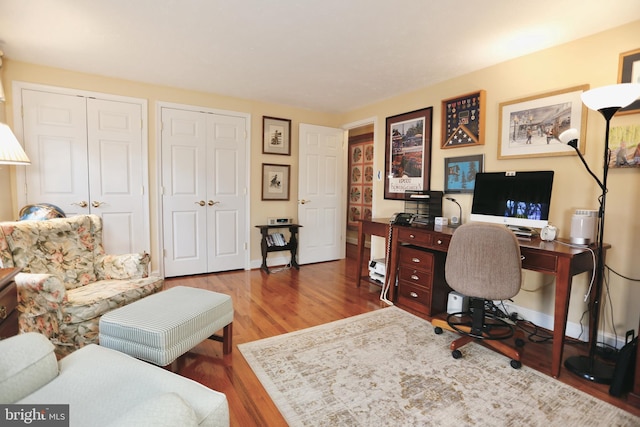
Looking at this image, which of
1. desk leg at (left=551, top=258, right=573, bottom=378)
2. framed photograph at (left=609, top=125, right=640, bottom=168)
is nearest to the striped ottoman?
desk leg at (left=551, top=258, right=573, bottom=378)

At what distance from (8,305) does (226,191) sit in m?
2.85

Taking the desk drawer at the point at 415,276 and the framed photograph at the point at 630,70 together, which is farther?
the desk drawer at the point at 415,276

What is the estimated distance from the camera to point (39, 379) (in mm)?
1064

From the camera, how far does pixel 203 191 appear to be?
3990 millimetres

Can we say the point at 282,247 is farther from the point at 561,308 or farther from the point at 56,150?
the point at 561,308

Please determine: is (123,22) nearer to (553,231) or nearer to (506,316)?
(553,231)

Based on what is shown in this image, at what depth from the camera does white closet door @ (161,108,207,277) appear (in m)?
3.77

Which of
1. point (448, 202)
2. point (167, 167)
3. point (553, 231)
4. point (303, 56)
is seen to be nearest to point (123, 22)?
point (303, 56)

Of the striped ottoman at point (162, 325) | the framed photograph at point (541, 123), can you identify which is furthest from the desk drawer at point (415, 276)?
the striped ottoman at point (162, 325)

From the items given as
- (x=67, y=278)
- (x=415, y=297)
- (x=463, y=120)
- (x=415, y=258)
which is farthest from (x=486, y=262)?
(x=67, y=278)

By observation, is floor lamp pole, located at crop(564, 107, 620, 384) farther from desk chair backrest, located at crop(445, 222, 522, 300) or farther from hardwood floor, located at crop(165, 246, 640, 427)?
desk chair backrest, located at crop(445, 222, 522, 300)

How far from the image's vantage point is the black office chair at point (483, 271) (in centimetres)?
195

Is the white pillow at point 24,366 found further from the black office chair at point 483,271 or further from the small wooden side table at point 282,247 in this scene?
the small wooden side table at point 282,247

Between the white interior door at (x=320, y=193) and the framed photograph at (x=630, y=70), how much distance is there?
3.27 metres
